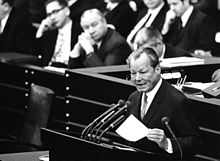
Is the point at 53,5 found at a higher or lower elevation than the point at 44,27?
higher

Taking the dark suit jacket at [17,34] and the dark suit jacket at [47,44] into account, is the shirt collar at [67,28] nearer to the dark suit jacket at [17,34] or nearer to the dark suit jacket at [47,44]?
the dark suit jacket at [47,44]

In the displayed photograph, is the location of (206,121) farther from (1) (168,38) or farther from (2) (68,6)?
(2) (68,6)

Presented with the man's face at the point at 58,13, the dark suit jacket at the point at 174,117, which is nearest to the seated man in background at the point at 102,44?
the man's face at the point at 58,13

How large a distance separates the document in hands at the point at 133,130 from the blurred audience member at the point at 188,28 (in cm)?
391

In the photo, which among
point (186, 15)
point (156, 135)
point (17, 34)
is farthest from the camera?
point (17, 34)

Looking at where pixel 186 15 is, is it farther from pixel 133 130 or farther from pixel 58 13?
pixel 133 130

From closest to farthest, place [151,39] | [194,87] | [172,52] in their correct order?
1. [194,87]
2. [151,39]
3. [172,52]

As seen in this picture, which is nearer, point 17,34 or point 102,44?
point 102,44

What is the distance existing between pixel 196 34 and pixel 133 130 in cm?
435

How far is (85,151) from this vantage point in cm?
561

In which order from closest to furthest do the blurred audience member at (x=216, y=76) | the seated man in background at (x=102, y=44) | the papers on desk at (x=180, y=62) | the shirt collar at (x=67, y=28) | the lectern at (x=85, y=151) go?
1. the lectern at (x=85, y=151)
2. the blurred audience member at (x=216, y=76)
3. the papers on desk at (x=180, y=62)
4. the seated man in background at (x=102, y=44)
5. the shirt collar at (x=67, y=28)

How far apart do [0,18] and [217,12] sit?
108 inches

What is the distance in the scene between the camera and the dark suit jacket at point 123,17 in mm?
10664

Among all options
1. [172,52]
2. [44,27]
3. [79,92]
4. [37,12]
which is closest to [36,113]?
[79,92]
